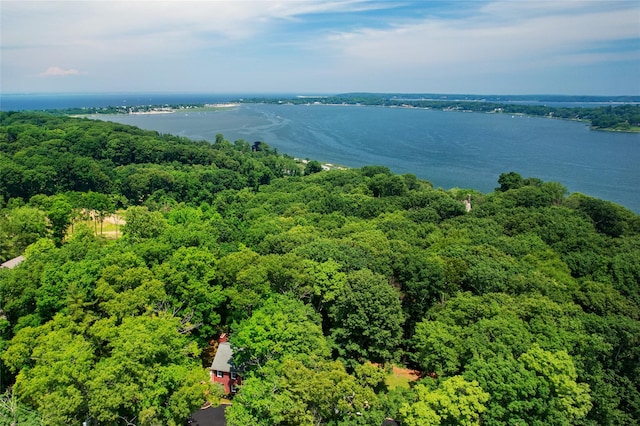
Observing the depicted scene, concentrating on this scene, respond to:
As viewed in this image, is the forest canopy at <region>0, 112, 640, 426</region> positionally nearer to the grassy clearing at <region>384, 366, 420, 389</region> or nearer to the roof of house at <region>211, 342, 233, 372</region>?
the grassy clearing at <region>384, 366, 420, 389</region>

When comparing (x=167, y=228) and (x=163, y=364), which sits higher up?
(x=167, y=228)

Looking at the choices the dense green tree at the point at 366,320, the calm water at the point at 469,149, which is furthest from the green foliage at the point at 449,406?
the calm water at the point at 469,149

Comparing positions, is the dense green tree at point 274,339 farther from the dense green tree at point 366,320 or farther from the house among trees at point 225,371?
the dense green tree at point 366,320

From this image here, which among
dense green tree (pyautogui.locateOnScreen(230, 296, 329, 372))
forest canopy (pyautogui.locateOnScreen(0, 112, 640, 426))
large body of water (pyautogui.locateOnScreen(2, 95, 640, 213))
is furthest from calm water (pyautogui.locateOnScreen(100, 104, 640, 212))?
dense green tree (pyautogui.locateOnScreen(230, 296, 329, 372))

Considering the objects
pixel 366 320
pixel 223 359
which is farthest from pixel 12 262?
pixel 366 320

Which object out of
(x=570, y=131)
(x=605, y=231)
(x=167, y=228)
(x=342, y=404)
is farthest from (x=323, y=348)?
(x=570, y=131)

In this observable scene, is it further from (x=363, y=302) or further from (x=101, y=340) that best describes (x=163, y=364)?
(x=363, y=302)
